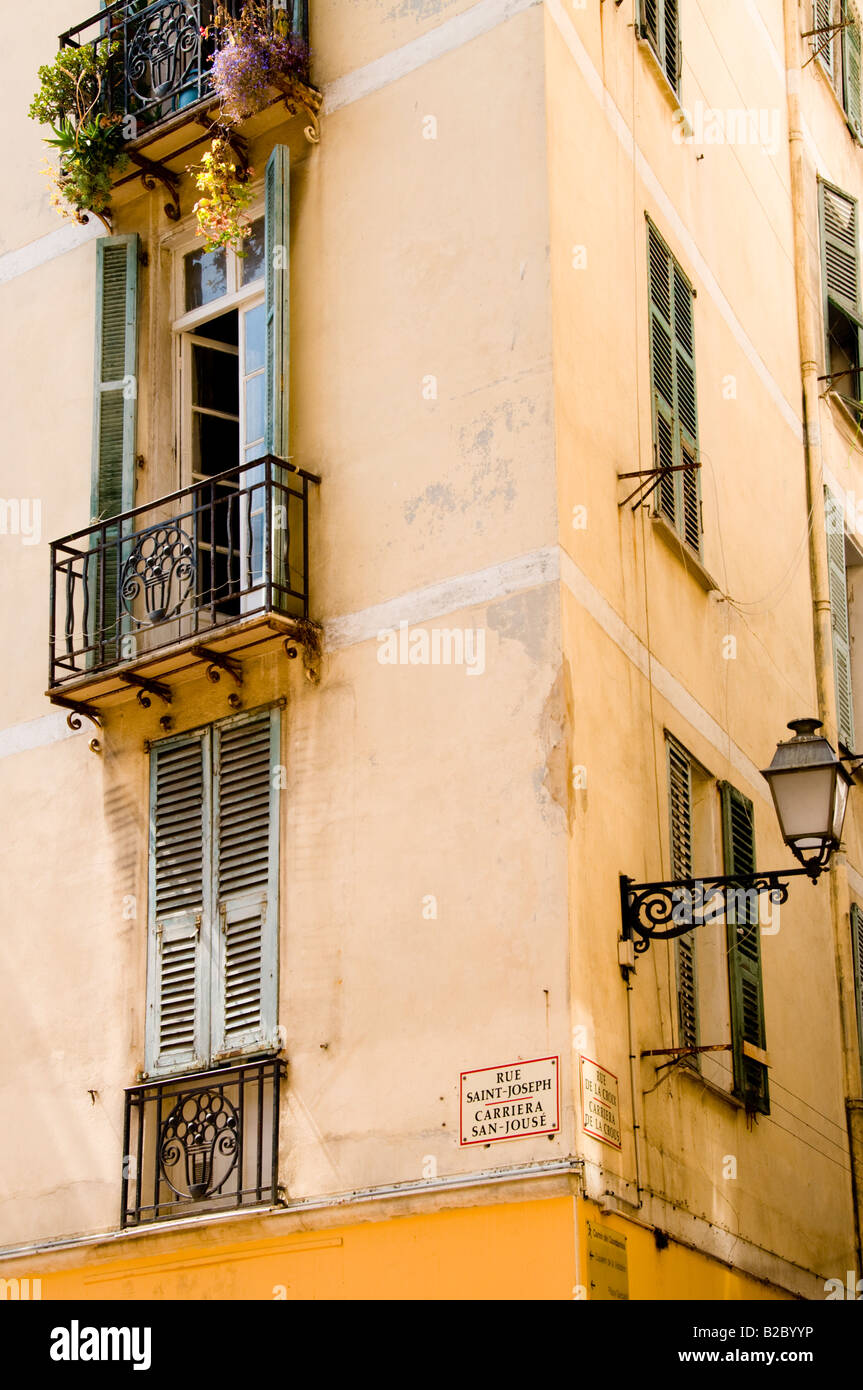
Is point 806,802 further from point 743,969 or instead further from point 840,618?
point 840,618

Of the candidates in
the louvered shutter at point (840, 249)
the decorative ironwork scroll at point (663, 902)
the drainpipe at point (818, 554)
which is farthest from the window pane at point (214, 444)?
the louvered shutter at point (840, 249)

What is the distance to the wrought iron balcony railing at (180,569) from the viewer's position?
12.7m

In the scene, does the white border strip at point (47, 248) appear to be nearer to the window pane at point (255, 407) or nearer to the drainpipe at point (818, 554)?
the window pane at point (255, 407)

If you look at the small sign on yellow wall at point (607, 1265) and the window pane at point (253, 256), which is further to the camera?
the window pane at point (253, 256)

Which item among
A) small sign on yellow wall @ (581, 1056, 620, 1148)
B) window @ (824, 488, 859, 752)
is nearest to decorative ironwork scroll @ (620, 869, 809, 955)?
small sign on yellow wall @ (581, 1056, 620, 1148)

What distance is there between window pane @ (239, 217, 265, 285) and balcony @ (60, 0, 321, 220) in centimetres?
44

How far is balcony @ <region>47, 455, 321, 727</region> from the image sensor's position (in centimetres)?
1254

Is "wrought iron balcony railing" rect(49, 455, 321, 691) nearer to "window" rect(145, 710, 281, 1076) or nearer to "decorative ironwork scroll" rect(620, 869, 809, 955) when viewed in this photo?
"window" rect(145, 710, 281, 1076)

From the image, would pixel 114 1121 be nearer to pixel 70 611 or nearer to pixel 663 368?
pixel 70 611

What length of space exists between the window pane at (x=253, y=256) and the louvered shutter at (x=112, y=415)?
73cm

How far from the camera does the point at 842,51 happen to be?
66.2 ft

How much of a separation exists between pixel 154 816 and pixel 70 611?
136cm

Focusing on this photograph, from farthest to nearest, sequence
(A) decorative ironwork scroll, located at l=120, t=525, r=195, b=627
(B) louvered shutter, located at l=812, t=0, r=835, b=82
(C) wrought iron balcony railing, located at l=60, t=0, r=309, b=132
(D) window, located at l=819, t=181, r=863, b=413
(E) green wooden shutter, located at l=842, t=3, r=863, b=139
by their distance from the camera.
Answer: (E) green wooden shutter, located at l=842, t=3, r=863, b=139
(B) louvered shutter, located at l=812, t=0, r=835, b=82
(D) window, located at l=819, t=181, r=863, b=413
(C) wrought iron balcony railing, located at l=60, t=0, r=309, b=132
(A) decorative ironwork scroll, located at l=120, t=525, r=195, b=627

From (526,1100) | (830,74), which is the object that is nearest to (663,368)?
(526,1100)
